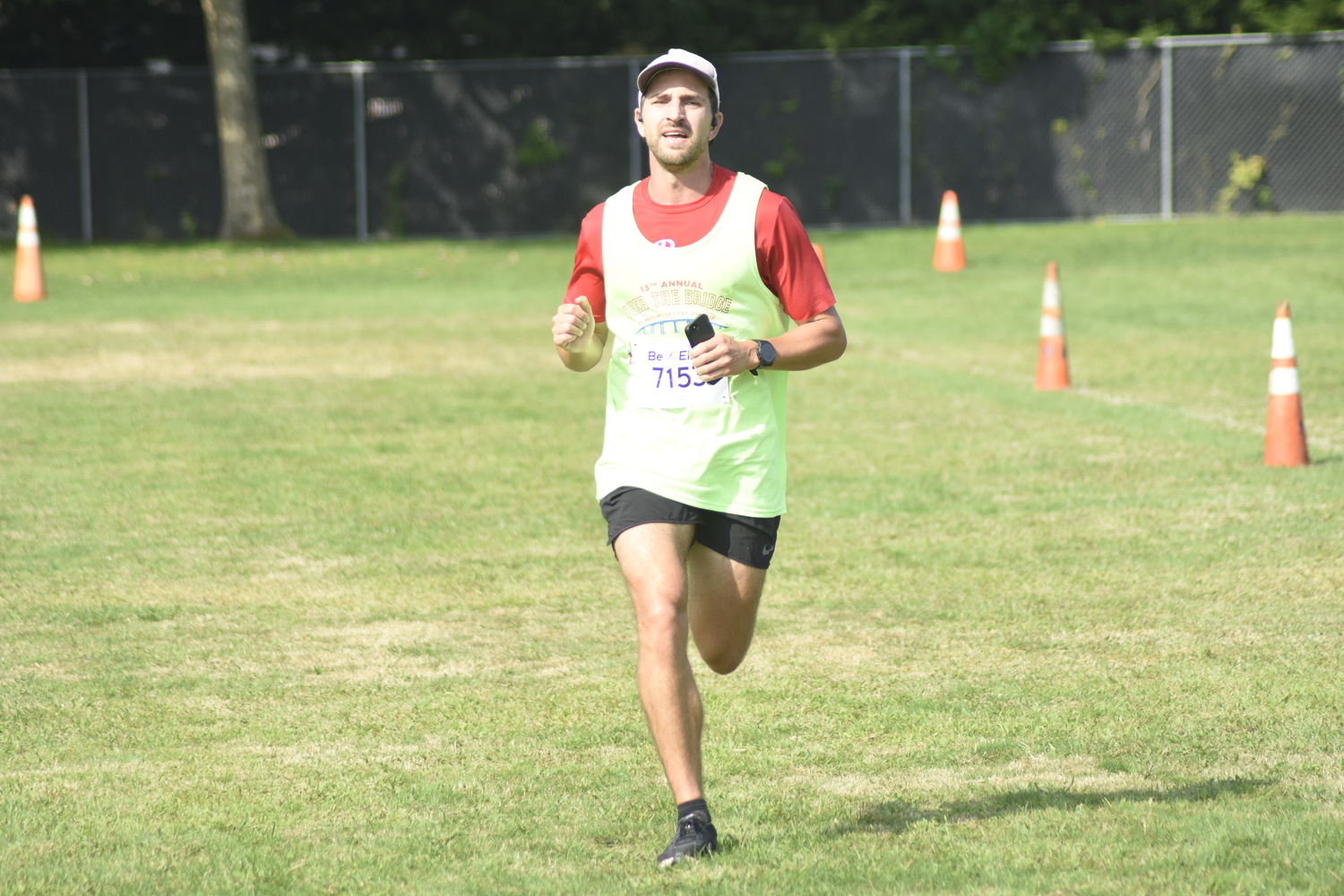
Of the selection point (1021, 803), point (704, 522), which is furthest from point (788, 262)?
point (1021, 803)

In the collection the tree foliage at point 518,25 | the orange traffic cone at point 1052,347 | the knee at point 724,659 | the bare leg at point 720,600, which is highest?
the tree foliage at point 518,25

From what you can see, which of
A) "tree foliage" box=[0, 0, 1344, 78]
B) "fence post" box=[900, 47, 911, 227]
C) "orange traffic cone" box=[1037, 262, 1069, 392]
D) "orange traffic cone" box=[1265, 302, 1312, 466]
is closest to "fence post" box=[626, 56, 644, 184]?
"tree foliage" box=[0, 0, 1344, 78]

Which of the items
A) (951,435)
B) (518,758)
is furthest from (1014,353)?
(518,758)

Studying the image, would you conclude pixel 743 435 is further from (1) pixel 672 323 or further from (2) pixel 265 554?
(2) pixel 265 554

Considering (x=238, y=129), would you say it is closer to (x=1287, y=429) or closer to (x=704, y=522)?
(x=1287, y=429)

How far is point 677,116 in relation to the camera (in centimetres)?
464

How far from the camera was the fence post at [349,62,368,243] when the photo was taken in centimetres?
2906

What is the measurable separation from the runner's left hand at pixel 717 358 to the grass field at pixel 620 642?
123 centimetres

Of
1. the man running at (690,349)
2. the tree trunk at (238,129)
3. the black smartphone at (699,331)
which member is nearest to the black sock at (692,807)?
the man running at (690,349)

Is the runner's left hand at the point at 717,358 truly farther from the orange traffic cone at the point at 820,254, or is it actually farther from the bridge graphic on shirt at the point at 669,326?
the orange traffic cone at the point at 820,254

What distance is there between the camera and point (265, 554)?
8227 mm

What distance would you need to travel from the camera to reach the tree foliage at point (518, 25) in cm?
3066

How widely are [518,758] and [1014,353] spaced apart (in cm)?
1056

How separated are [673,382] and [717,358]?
0.25 m
